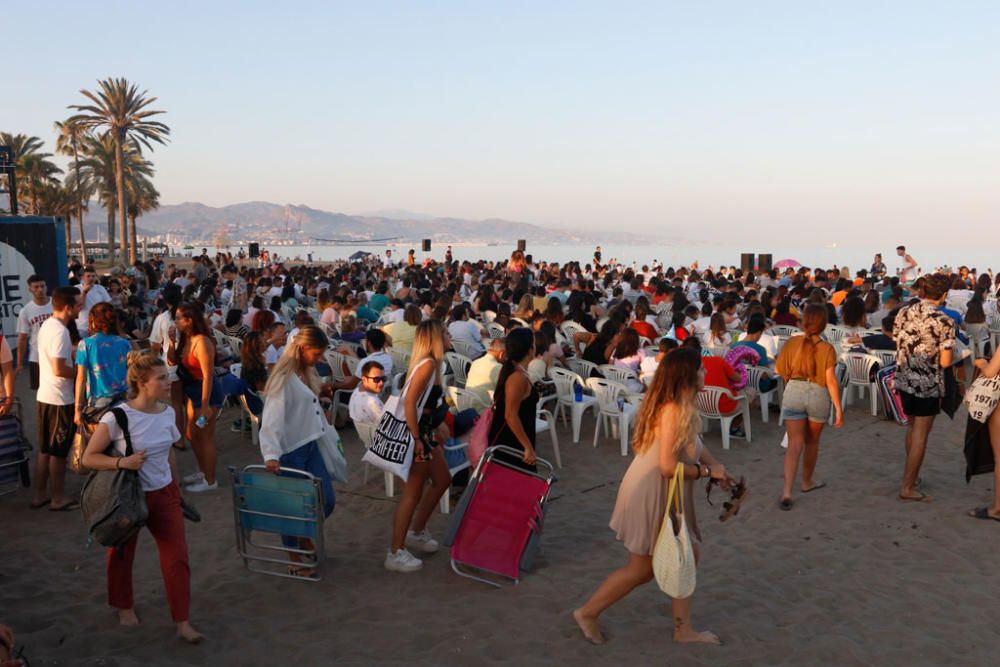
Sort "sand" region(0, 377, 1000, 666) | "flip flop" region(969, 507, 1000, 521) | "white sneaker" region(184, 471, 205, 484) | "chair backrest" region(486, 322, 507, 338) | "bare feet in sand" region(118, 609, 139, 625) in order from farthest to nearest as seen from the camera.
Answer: "chair backrest" region(486, 322, 507, 338) → "white sneaker" region(184, 471, 205, 484) → "flip flop" region(969, 507, 1000, 521) → "bare feet in sand" region(118, 609, 139, 625) → "sand" region(0, 377, 1000, 666)

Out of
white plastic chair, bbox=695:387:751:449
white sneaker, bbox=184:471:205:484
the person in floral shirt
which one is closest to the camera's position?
the person in floral shirt

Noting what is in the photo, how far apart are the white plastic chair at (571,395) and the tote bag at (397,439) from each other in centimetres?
359

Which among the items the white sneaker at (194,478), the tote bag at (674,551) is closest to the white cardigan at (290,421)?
the tote bag at (674,551)

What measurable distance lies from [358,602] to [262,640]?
2.05 feet

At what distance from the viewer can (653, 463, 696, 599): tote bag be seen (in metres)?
3.57

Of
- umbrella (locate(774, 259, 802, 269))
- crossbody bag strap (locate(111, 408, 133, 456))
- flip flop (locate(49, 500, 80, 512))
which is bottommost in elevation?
flip flop (locate(49, 500, 80, 512))

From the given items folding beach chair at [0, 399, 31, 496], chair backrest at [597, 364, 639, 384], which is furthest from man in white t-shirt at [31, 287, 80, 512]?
chair backrest at [597, 364, 639, 384]

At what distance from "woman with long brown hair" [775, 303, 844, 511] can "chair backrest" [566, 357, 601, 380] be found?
2945 mm

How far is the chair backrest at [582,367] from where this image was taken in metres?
8.76

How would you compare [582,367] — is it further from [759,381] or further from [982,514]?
[982,514]

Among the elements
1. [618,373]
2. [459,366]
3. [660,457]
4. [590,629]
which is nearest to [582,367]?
[618,373]

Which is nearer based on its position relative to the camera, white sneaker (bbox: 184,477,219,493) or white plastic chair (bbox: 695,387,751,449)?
white sneaker (bbox: 184,477,219,493)

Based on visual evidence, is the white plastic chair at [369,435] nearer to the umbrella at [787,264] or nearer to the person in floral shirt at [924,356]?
the person in floral shirt at [924,356]

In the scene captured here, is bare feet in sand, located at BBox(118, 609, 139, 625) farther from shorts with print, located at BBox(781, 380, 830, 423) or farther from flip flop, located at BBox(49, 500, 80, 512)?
shorts with print, located at BBox(781, 380, 830, 423)
